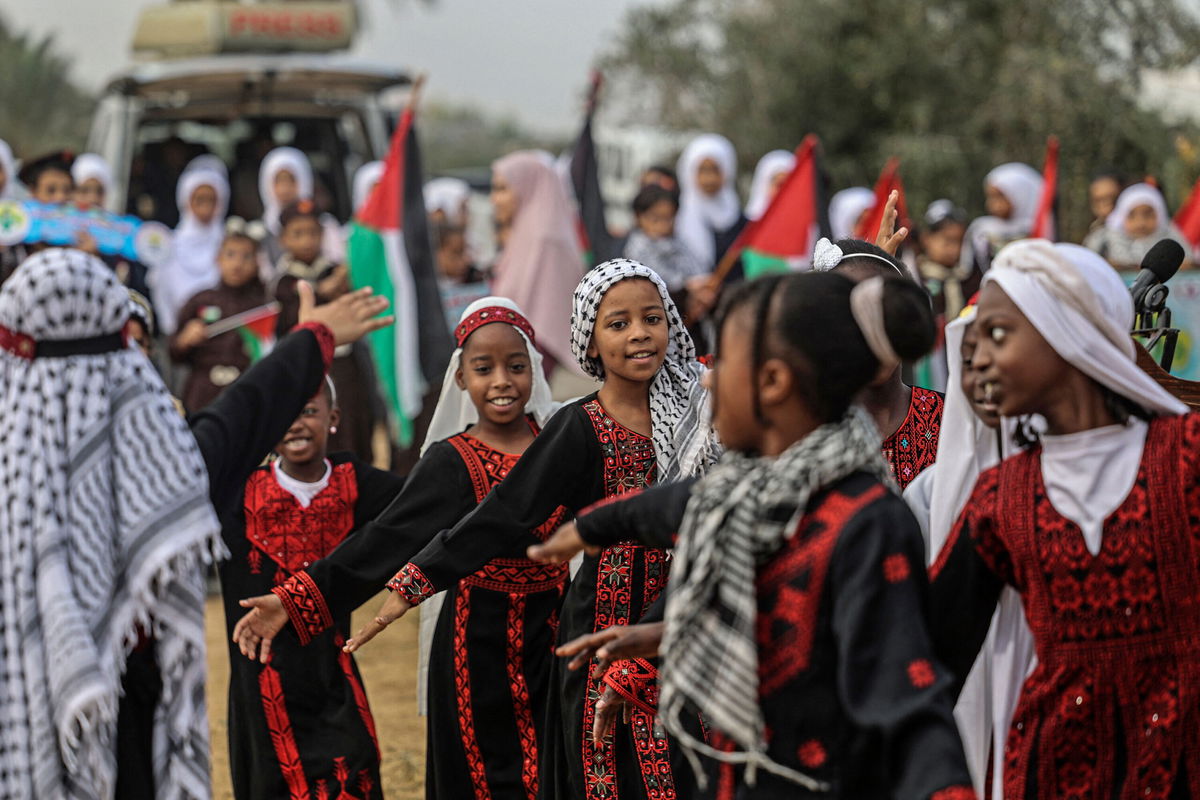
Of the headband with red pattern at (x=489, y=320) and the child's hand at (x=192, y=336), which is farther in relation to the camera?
the child's hand at (x=192, y=336)

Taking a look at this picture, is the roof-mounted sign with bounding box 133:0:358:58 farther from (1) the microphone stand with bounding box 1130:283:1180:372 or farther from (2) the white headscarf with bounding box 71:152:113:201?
(1) the microphone stand with bounding box 1130:283:1180:372

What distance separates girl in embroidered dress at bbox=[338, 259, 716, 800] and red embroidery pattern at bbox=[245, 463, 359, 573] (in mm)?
916

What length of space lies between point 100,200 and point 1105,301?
9.22 metres

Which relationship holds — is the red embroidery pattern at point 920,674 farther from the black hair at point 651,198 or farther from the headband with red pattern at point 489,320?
the black hair at point 651,198

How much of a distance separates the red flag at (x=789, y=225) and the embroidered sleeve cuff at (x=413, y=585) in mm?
6055

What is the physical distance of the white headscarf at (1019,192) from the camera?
36.4ft

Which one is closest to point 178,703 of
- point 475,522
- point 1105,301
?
point 475,522

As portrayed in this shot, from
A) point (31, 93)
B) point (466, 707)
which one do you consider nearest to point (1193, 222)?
point (466, 707)

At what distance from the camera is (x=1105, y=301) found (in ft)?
9.09

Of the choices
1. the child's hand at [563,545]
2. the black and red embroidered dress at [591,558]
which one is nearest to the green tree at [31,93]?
the black and red embroidered dress at [591,558]

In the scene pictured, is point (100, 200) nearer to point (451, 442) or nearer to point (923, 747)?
point (451, 442)

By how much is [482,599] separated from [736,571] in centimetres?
210

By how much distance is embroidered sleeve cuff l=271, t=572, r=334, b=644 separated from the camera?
4273 millimetres

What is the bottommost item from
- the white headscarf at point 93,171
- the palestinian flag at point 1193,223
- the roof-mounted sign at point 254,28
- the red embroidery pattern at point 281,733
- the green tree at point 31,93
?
the red embroidery pattern at point 281,733
